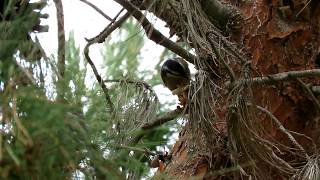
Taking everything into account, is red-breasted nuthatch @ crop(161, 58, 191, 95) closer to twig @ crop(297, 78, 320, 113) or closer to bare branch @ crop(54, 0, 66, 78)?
twig @ crop(297, 78, 320, 113)

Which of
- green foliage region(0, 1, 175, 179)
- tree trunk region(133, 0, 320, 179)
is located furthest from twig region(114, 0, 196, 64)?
green foliage region(0, 1, 175, 179)

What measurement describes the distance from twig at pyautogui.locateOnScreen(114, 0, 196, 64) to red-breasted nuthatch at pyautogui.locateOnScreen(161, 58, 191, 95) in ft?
0.56

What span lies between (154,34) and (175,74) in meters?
0.38

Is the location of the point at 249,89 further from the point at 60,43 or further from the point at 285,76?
the point at 60,43

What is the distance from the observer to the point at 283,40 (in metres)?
2.80

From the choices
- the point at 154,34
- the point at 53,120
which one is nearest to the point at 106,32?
the point at 154,34

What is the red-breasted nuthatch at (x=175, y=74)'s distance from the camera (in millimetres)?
2867

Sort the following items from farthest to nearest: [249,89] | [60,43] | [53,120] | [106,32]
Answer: [106,32] → [249,89] → [60,43] → [53,120]

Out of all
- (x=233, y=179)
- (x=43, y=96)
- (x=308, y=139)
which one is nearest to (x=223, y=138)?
(x=233, y=179)

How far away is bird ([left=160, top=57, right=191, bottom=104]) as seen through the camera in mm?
2861

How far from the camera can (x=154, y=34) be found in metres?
2.54

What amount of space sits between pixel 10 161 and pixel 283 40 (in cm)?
166

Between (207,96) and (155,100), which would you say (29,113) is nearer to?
(207,96)

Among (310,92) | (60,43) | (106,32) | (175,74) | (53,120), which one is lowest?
(53,120)
